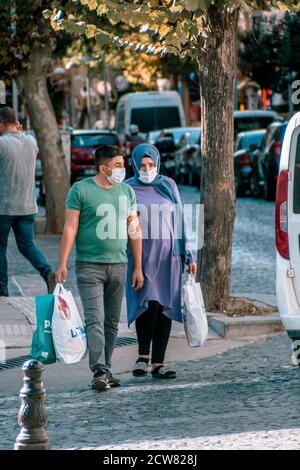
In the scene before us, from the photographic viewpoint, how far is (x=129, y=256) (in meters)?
11.2

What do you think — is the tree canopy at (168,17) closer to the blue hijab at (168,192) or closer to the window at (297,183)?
the blue hijab at (168,192)

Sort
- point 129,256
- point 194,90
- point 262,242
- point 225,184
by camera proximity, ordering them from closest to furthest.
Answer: point 129,256
point 225,184
point 262,242
point 194,90

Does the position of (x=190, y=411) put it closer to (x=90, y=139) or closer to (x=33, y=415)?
(x=33, y=415)

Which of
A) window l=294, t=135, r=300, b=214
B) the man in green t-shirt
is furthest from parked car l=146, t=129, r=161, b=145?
window l=294, t=135, r=300, b=214

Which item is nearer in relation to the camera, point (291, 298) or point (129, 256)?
point (291, 298)

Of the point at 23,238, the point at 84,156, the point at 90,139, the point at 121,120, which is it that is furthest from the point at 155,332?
the point at 121,120

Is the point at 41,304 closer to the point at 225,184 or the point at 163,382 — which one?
the point at 163,382

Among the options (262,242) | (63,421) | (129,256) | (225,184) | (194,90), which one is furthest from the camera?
(194,90)

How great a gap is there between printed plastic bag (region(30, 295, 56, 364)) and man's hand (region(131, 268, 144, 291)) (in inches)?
29.0

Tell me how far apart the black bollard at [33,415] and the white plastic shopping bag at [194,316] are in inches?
157

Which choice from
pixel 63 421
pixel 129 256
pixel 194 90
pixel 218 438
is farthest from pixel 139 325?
pixel 194 90

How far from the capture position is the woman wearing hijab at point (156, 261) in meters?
11.1

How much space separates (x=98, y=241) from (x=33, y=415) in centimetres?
357

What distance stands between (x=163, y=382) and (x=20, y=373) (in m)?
1.23
